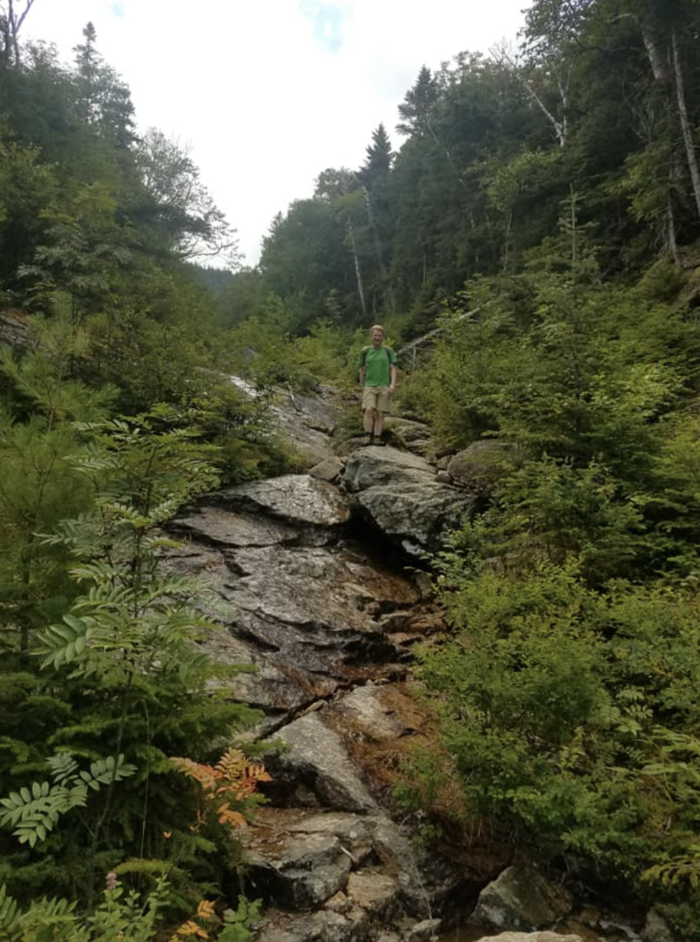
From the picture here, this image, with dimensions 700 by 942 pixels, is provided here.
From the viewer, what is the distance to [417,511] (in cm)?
776

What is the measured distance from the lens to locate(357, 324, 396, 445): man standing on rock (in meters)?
10.2

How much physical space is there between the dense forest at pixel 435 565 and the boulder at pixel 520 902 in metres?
0.19

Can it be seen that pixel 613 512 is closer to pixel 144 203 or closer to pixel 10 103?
pixel 10 103

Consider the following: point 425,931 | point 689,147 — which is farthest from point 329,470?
point 689,147

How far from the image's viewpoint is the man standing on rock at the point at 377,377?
402 inches

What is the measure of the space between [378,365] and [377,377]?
0.23 meters

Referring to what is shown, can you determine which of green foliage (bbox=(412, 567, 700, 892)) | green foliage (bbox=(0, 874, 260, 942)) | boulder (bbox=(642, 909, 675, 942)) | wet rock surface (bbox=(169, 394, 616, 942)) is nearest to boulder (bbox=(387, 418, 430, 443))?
wet rock surface (bbox=(169, 394, 616, 942))

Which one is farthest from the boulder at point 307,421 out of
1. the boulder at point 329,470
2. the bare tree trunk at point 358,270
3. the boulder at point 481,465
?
the bare tree trunk at point 358,270

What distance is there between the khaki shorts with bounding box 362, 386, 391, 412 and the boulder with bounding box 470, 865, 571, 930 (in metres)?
8.02

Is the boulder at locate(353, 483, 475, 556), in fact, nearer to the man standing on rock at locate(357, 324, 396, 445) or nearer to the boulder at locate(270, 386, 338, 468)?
the boulder at locate(270, 386, 338, 468)

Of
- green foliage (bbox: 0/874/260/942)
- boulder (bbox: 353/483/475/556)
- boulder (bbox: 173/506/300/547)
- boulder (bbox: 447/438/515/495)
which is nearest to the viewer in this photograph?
green foliage (bbox: 0/874/260/942)

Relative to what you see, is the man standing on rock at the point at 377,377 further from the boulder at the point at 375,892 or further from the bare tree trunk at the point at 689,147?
the bare tree trunk at the point at 689,147

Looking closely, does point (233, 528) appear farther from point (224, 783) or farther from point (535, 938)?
point (535, 938)

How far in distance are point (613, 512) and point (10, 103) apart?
64.4 feet
